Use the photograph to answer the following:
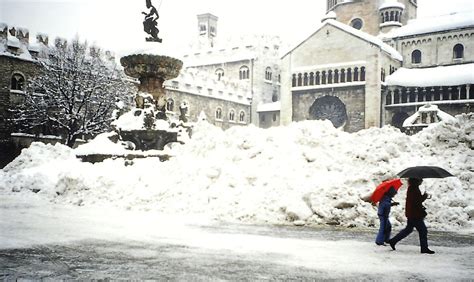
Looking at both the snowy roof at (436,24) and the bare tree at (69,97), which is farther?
the snowy roof at (436,24)

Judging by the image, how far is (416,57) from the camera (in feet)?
144

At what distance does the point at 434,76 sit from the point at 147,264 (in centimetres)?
3914

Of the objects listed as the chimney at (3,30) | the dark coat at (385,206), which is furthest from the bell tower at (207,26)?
the dark coat at (385,206)

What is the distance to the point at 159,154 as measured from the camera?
1385cm

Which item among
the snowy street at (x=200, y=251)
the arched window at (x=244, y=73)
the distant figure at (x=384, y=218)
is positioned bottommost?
the snowy street at (x=200, y=251)

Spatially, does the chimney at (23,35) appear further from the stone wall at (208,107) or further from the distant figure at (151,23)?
the distant figure at (151,23)

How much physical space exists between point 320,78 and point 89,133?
21.7 m

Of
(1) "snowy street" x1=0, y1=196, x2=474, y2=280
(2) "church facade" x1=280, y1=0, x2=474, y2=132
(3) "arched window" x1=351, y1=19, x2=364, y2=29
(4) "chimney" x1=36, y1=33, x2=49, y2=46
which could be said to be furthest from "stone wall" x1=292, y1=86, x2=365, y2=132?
(1) "snowy street" x1=0, y1=196, x2=474, y2=280

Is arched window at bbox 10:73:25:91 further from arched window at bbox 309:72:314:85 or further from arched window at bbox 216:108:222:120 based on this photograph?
arched window at bbox 309:72:314:85

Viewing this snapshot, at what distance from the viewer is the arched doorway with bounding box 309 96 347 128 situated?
135ft

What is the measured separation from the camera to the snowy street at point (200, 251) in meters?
4.83

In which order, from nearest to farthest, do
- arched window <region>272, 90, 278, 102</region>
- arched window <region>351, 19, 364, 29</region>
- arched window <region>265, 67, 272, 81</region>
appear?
arched window <region>351, 19, 364, 29</region>
arched window <region>265, 67, 272, 81</region>
arched window <region>272, 90, 278, 102</region>

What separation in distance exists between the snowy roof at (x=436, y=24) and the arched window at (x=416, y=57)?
6.06 feet

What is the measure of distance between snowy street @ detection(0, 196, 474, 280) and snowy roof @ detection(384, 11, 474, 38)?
39.1 metres
